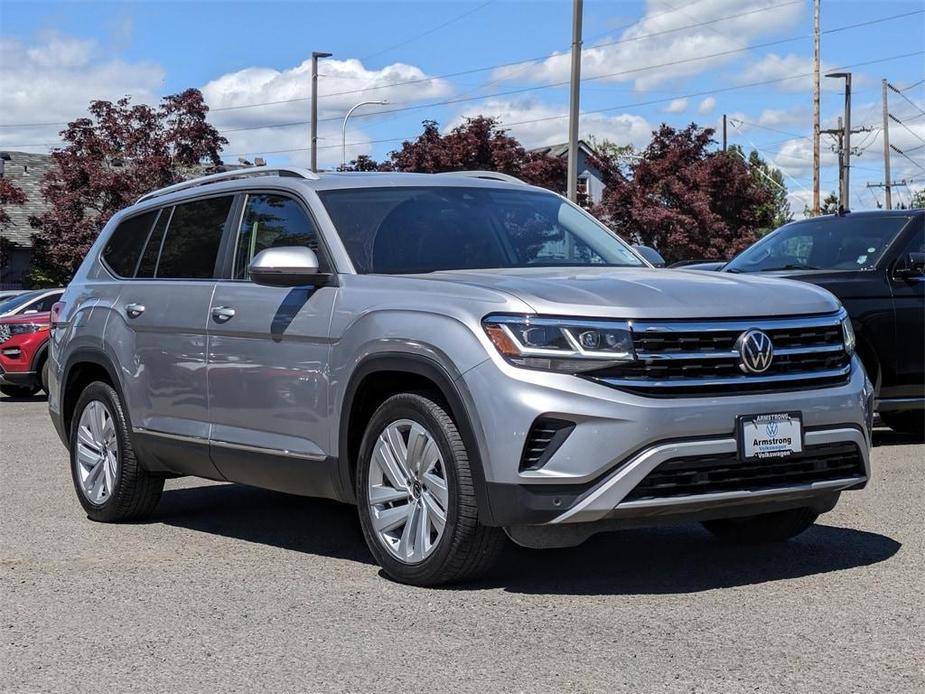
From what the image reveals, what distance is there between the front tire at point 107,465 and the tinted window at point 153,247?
72cm

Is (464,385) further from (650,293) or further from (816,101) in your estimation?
(816,101)

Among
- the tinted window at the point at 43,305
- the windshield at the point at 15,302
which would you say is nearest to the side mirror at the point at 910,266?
the tinted window at the point at 43,305

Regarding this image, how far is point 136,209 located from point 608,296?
4013 mm

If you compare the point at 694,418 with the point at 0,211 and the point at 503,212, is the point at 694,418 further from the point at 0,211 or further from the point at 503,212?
the point at 0,211

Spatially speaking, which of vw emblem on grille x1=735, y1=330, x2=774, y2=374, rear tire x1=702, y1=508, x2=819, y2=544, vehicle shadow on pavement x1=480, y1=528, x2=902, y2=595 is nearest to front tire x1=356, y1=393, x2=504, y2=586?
vehicle shadow on pavement x1=480, y1=528, x2=902, y2=595

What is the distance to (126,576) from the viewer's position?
6.56 meters

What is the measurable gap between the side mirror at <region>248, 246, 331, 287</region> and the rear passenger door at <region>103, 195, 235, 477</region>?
0.84 m

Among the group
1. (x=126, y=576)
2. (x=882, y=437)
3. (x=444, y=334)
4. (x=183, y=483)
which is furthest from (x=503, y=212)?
(x=882, y=437)

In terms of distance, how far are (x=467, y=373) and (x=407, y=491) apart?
70 cm

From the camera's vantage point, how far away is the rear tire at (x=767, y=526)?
687 cm

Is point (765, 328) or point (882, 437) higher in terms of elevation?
point (765, 328)

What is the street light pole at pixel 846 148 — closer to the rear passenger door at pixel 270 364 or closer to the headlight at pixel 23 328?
the headlight at pixel 23 328

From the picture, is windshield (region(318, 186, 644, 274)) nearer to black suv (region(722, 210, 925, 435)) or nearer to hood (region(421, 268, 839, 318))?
hood (region(421, 268, 839, 318))

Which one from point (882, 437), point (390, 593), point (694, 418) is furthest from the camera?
point (882, 437)
